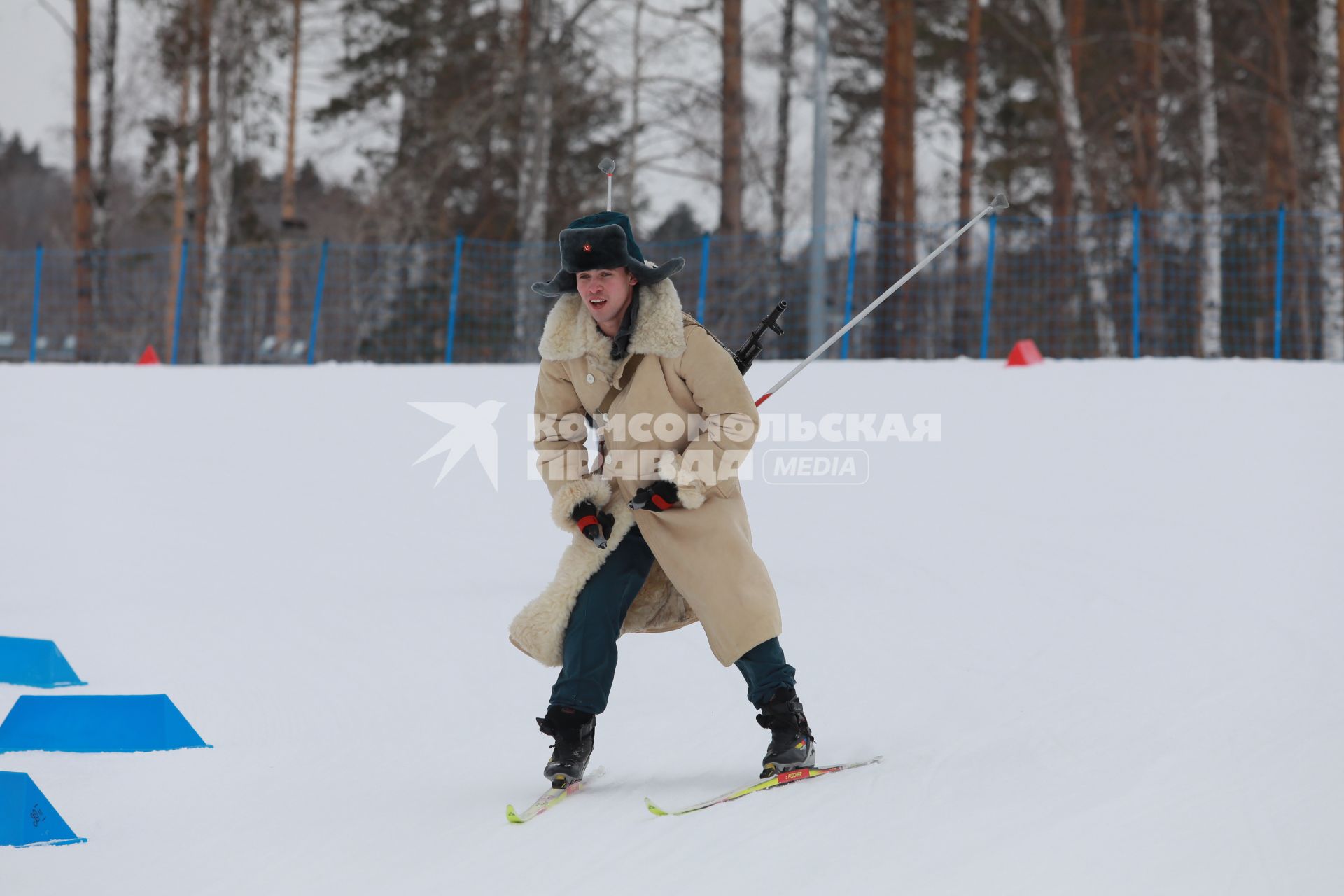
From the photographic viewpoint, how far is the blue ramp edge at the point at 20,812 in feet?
9.21

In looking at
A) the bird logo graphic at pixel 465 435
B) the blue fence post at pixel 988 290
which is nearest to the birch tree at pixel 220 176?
the bird logo graphic at pixel 465 435

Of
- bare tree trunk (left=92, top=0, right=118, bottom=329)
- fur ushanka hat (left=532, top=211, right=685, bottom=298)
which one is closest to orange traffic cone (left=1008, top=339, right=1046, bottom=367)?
fur ushanka hat (left=532, top=211, right=685, bottom=298)

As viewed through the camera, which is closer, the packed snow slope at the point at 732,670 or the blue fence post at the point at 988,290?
the packed snow slope at the point at 732,670

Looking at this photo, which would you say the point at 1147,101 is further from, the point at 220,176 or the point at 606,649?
the point at 606,649

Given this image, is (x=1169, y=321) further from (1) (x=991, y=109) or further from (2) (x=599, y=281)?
(2) (x=599, y=281)

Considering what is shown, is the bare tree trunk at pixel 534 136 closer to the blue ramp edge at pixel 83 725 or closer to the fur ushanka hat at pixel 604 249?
the blue ramp edge at pixel 83 725

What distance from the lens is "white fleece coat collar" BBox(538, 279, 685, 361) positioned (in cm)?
323

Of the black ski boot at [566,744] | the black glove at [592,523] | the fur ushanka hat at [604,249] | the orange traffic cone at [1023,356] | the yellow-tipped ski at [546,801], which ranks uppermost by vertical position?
the orange traffic cone at [1023,356]

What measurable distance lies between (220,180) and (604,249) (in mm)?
15187

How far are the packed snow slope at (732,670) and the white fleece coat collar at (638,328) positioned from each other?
111cm

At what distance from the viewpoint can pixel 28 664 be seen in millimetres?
4645

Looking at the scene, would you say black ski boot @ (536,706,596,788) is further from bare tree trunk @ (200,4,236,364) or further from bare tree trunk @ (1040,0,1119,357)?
bare tree trunk @ (200,4,236,364)

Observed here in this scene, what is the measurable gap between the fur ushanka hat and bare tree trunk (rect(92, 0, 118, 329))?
609 inches

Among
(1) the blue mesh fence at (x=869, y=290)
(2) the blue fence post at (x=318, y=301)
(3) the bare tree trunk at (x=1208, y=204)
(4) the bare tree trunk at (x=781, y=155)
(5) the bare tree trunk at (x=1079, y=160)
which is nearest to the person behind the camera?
(1) the blue mesh fence at (x=869, y=290)
